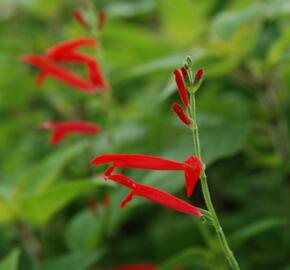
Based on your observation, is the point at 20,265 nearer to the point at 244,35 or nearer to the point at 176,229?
the point at 176,229

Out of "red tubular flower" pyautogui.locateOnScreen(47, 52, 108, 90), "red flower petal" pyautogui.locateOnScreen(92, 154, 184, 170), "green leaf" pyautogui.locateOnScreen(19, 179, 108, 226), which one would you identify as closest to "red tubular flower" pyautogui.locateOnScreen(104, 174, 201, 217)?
A: "red flower petal" pyautogui.locateOnScreen(92, 154, 184, 170)

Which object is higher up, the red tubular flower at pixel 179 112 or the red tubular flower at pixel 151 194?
the red tubular flower at pixel 179 112

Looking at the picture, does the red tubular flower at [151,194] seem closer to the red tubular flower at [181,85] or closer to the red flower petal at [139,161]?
the red flower petal at [139,161]

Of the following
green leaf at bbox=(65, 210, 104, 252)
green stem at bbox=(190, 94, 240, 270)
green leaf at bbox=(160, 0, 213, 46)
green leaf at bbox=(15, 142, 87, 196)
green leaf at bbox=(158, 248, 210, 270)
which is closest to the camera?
green stem at bbox=(190, 94, 240, 270)

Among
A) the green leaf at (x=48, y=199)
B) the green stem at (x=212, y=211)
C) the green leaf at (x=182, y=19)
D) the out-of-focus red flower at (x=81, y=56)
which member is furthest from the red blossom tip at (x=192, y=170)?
the green leaf at (x=182, y=19)

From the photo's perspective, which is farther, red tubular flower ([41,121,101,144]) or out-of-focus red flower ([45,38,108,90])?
red tubular flower ([41,121,101,144])

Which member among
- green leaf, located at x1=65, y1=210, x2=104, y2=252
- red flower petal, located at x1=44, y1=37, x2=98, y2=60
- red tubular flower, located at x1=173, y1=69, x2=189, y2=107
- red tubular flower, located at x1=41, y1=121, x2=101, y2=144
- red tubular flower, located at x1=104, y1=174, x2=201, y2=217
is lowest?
green leaf, located at x1=65, y1=210, x2=104, y2=252

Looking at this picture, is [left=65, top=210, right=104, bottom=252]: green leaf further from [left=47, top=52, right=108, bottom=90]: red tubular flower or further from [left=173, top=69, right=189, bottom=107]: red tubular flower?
[left=173, top=69, right=189, bottom=107]: red tubular flower
